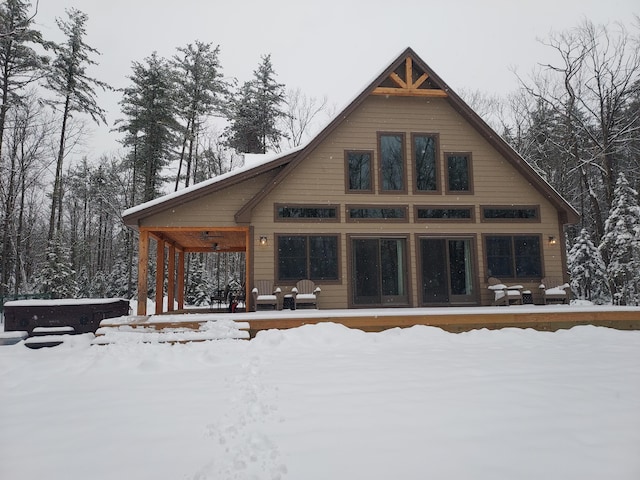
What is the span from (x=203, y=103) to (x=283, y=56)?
543 feet

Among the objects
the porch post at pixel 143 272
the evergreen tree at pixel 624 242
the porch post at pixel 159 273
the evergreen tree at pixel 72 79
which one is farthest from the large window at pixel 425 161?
the evergreen tree at pixel 72 79

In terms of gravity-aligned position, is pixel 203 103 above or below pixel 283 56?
below

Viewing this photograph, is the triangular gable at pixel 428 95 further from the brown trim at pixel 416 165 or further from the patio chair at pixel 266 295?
the patio chair at pixel 266 295

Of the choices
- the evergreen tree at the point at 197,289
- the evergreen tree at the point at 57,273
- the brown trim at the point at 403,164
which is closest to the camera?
the brown trim at the point at 403,164

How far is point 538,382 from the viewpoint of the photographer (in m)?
4.19

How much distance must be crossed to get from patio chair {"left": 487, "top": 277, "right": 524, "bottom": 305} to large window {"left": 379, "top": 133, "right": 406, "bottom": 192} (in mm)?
3413

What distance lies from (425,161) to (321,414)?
901 cm

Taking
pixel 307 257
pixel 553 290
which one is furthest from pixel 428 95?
pixel 553 290

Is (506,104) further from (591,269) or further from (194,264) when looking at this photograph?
(194,264)

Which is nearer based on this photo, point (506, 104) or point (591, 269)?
point (591, 269)

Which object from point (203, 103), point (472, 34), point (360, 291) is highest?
point (472, 34)

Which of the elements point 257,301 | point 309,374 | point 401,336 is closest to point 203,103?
point 257,301

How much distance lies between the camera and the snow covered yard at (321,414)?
7.94ft

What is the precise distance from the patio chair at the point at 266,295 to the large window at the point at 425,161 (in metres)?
4.68
